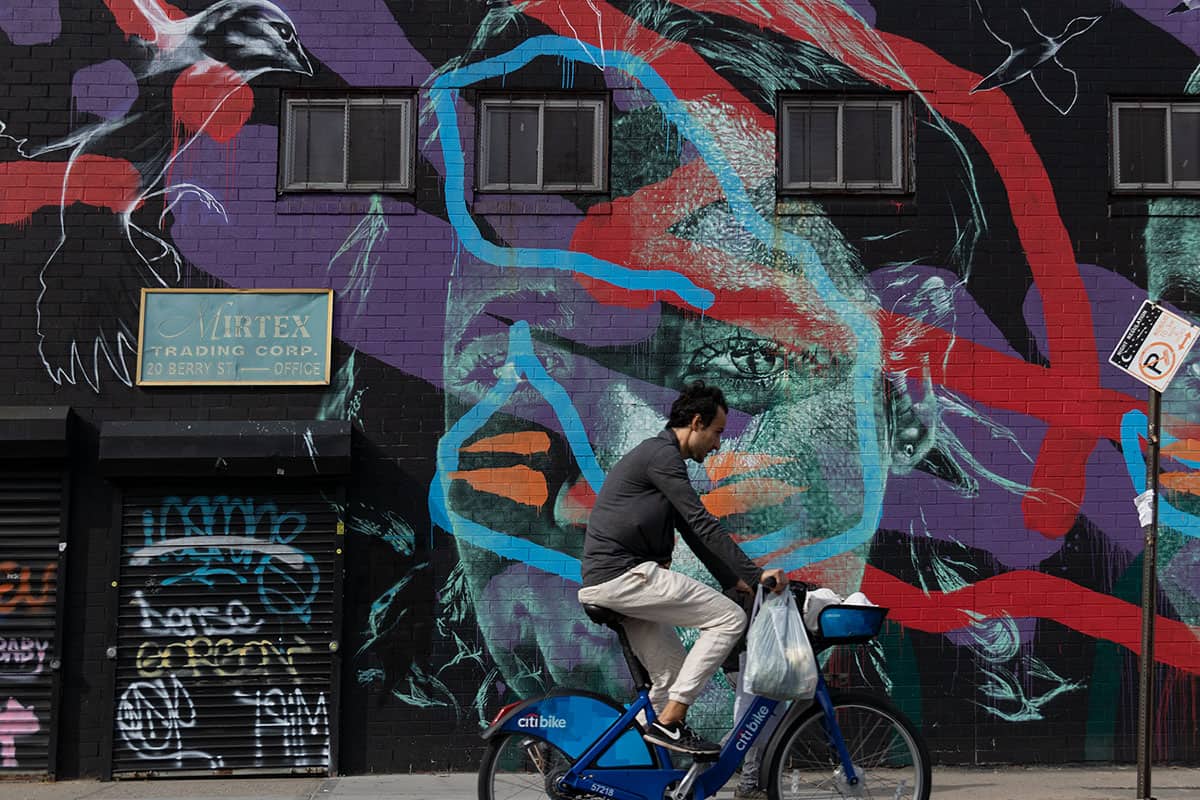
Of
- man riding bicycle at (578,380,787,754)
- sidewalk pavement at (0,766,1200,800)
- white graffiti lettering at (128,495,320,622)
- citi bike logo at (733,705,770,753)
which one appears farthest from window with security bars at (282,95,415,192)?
citi bike logo at (733,705,770,753)

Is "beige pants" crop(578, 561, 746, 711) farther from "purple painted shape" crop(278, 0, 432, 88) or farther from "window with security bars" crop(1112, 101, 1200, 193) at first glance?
"window with security bars" crop(1112, 101, 1200, 193)

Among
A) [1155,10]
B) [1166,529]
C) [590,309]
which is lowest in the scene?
[1166,529]

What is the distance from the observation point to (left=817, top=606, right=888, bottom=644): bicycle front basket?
562 cm

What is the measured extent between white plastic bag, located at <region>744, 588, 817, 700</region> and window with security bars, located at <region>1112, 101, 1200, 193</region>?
4.70 meters

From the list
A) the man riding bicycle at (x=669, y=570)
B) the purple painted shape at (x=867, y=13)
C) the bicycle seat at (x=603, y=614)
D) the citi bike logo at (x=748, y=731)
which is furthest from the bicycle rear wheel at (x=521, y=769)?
the purple painted shape at (x=867, y=13)

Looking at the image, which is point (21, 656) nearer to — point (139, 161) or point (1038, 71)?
point (139, 161)

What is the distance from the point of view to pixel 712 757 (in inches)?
219

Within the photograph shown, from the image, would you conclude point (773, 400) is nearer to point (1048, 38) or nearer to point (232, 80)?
point (1048, 38)

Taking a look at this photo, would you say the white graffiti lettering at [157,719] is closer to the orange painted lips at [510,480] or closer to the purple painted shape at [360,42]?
the orange painted lips at [510,480]

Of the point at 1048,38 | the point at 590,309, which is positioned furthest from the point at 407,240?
the point at 1048,38

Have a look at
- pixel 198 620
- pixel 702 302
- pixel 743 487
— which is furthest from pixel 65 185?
pixel 743 487

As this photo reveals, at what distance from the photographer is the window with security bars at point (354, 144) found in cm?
849

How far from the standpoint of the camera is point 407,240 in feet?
27.4

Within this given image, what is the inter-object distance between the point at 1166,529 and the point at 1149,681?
1753 millimetres
